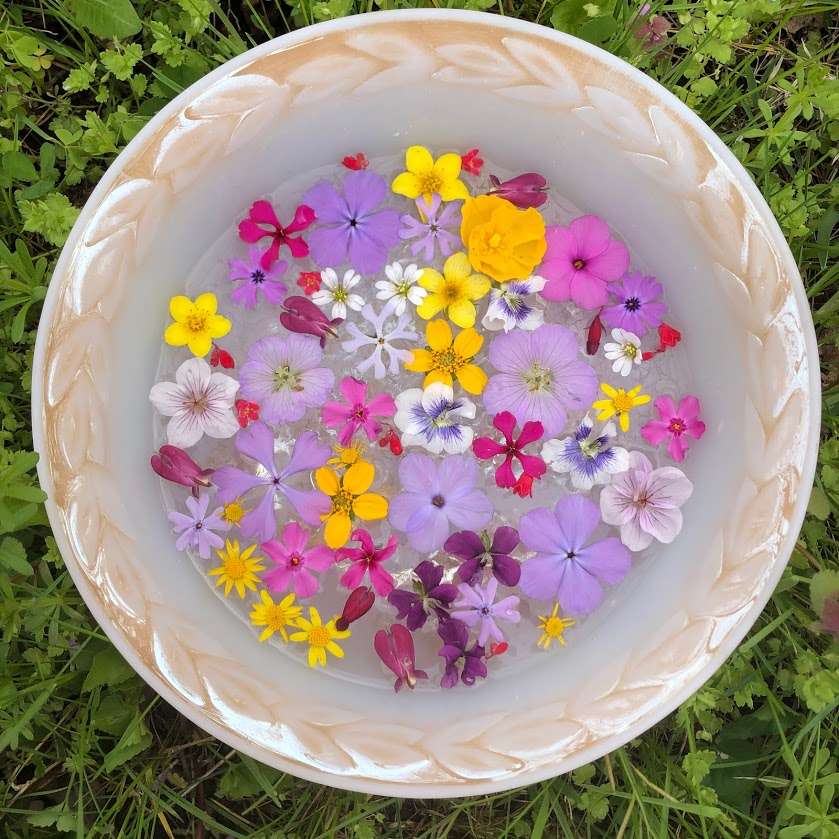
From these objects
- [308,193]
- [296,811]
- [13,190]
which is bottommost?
[296,811]

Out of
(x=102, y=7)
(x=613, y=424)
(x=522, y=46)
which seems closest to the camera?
(x=522, y=46)

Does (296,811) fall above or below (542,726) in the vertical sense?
below

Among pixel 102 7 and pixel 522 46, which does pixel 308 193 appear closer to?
pixel 522 46

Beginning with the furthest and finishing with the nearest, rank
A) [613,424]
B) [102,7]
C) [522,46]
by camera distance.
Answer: [102,7] → [613,424] → [522,46]

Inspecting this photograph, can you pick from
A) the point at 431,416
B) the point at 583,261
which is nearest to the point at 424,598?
the point at 431,416

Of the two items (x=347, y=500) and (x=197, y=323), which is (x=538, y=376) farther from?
(x=197, y=323)

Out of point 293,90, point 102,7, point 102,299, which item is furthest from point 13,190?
point 293,90

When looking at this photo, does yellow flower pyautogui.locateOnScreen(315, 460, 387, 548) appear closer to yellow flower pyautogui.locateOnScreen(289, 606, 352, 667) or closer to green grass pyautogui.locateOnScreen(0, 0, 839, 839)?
yellow flower pyautogui.locateOnScreen(289, 606, 352, 667)
